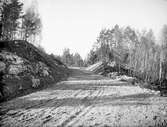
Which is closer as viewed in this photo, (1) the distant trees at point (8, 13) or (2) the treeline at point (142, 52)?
(1) the distant trees at point (8, 13)

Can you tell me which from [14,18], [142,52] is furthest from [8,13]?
[142,52]

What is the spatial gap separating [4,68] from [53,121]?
6239 mm

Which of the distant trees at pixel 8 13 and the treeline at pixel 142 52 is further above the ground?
the distant trees at pixel 8 13

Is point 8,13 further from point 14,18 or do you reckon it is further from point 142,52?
point 142,52

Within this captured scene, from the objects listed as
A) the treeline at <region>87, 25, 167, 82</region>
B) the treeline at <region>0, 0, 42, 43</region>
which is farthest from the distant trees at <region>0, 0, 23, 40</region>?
the treeline at <region>87, 25, 167, 82</region>

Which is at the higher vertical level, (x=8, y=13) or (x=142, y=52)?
(x=8, y=13)

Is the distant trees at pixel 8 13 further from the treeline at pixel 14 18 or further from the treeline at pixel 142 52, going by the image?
the treeline at pixel 142 52

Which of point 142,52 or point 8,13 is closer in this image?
point 8,13

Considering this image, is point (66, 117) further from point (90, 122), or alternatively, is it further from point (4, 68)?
point (4, 68)

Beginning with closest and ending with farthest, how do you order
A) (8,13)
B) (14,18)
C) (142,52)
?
(8,13), (14,18), (142,52)

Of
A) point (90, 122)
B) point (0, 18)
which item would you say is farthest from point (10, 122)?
point (0, 18)

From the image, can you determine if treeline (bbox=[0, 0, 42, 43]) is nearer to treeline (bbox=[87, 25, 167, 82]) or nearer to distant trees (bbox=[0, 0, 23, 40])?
distant trees (bbox=[0, 0, 23, 40])

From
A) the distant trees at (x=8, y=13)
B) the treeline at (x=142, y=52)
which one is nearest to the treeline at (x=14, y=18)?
the distant trees at (x=8, y=13)

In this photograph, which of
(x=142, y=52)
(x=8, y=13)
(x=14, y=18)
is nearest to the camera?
(x=8, y=13)
